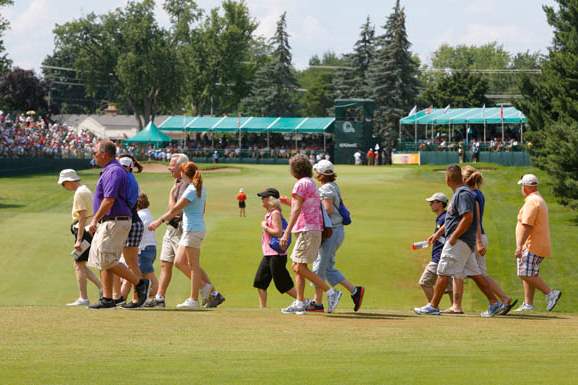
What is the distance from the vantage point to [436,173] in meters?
66.3

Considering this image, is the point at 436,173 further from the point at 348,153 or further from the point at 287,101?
the point at 287,101

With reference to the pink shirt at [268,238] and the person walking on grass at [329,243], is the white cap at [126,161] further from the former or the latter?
the person walking on grass at [329,243]

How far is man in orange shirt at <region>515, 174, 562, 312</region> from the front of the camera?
15930 mm

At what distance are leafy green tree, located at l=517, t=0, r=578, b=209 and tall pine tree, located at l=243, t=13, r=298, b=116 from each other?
70.6 m

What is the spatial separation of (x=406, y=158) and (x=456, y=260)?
74312 mm

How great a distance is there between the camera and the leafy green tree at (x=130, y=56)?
121 m

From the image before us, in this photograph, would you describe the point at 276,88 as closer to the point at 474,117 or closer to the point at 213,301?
the point at 474,117

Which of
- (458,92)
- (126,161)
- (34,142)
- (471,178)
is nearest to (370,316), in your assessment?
(471,178)

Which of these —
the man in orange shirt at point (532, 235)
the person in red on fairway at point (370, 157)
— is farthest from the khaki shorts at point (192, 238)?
the person in red on fairway at point (370, 157)

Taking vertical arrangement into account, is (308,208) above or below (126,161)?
below

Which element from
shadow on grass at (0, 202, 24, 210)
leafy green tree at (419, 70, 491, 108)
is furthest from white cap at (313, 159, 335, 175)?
leafy green tree at (419, 70, 491, 108)

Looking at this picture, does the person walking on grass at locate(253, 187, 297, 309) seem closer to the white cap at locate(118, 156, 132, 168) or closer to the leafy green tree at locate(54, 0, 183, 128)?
the white cap at locate(118, 156, 132, 168)

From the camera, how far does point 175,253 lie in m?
16.4

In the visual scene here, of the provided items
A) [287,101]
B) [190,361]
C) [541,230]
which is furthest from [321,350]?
[287,101]
